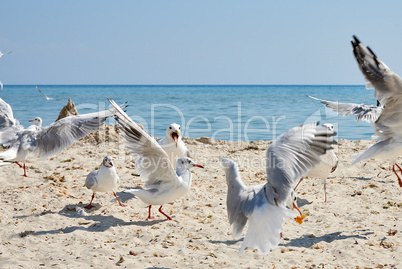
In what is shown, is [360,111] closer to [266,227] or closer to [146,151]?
[146,151]

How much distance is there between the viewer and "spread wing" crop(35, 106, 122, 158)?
6.58 meters

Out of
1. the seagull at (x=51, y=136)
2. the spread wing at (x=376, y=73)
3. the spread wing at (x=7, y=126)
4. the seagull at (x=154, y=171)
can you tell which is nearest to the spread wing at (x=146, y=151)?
the seagull at (x=154, y=171)

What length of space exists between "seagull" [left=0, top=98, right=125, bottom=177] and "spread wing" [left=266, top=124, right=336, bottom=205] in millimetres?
3614

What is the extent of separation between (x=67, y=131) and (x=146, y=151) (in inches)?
95.1

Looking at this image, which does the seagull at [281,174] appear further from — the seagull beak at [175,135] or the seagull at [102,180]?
the seagull beak at [175,135]

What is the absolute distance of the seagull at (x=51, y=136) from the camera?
6.59 meters

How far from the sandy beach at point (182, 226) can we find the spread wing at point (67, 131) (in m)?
0.49

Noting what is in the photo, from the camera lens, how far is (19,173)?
7070 millimetres

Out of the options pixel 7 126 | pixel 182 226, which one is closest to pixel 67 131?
pixel 7 126

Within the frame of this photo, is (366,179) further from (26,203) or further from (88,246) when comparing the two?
(26,203)

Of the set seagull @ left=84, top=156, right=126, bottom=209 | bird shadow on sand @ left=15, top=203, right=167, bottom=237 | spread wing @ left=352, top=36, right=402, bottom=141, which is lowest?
bird shadow on sand @ left=15, top=203, right=167, bottom=237

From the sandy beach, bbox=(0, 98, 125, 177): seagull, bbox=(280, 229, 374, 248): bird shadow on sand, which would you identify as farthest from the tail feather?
bbox=(0, 98, 125, 177): seagull

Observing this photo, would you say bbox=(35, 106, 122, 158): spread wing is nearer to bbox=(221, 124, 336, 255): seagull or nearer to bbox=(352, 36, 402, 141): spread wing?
bbox=(221, 124, 336, 255): seagull

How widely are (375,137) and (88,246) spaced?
4.08m
